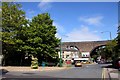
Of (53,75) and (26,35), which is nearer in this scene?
(53,75)

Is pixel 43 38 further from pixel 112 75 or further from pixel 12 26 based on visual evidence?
pixel 112 75

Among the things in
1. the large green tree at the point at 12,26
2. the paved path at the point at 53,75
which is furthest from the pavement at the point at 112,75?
the large green tree at the point at 12,26

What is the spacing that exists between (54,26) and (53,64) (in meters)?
8.87

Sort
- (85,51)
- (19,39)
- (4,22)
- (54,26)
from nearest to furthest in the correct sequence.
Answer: (4,22)
(19,39)
(54,26)
(85,51)

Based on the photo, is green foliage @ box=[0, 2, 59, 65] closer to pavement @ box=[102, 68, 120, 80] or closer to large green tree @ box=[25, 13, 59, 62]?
large green tree @ box=[25, 13, 59, 62]

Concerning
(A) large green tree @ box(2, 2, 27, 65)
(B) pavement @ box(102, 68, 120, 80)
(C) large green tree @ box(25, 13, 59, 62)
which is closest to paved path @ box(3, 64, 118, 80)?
(B) pavement @ box(102, 68, 120, 80)

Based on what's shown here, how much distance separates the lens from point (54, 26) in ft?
217

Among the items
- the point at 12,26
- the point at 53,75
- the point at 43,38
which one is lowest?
the point at 53,75

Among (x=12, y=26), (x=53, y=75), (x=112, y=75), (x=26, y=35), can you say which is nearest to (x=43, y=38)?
(x=26, y=35)

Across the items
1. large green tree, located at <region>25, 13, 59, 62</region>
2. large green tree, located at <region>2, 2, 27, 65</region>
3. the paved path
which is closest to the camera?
the paved path

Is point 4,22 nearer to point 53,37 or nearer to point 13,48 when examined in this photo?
point 13,48

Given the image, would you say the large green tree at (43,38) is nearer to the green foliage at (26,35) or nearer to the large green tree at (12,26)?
the green foliage at (26,35)

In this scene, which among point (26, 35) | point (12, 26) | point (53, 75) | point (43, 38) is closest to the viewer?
point (53, 75)

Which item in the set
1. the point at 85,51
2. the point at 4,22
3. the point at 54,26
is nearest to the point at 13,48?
the point at 4,22
